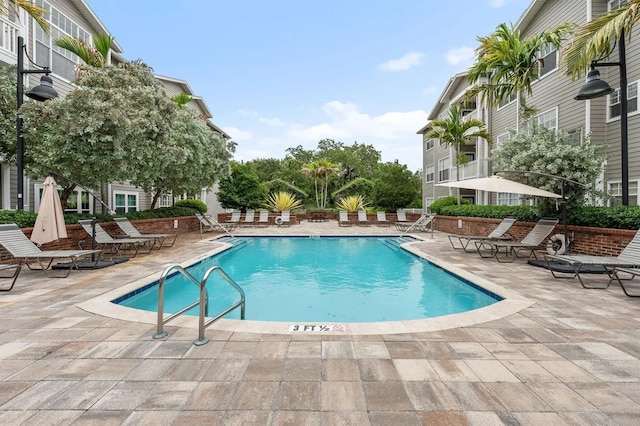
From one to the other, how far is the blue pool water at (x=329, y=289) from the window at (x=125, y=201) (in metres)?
9.48

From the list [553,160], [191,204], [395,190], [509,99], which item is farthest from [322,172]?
[553,160]

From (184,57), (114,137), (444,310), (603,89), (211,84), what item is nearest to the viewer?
(444,310)

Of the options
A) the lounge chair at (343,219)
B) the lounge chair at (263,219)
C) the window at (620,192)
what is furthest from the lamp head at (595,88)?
the lounge chair at (263,219)

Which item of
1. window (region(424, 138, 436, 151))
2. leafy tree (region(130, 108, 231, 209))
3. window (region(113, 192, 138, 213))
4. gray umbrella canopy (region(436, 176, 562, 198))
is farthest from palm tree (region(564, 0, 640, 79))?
window (region(424, 138, 436, 151))

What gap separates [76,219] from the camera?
31.5ft

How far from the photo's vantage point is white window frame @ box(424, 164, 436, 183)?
2697 cm

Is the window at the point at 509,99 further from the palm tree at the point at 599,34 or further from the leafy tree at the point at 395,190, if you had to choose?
the palm tree at the point at 599,34

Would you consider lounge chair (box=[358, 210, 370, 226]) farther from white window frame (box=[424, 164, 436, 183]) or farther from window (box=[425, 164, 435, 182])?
window (box=[425, 164, 435, 182])

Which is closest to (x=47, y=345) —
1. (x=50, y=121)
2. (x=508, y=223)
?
(x=50, y=121)

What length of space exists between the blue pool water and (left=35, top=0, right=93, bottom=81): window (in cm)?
992

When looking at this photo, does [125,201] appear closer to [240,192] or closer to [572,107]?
[240,192]

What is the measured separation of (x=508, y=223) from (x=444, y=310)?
5.63 m

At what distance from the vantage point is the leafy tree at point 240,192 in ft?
79.5

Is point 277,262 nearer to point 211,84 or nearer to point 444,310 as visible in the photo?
point 444,310
